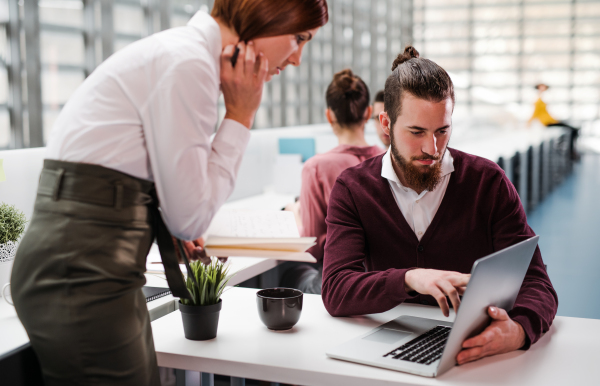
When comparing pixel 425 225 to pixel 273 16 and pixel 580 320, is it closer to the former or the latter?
pixel 580 320

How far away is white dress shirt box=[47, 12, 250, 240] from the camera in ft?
3.13

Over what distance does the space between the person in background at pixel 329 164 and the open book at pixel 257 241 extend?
3.97 feet

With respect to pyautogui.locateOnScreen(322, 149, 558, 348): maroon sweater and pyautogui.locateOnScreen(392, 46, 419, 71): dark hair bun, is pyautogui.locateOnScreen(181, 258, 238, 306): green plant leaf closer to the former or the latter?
pyautogui.locateOnScreen(322, 149, 558, 348): maroon sweater

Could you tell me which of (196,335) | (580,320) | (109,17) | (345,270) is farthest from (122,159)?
(109,17)

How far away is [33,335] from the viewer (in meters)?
1.01

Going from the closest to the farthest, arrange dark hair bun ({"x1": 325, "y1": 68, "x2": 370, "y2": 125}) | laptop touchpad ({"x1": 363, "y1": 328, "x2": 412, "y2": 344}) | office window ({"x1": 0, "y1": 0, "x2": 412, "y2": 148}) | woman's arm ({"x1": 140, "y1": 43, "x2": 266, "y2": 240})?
1. woman's arm ({"x1": 140, "y1": 43, "x2": 266, "y2": 240})
2. laptop touchpad ({"x1": 363, "y1": 328, "x2": 412, "y2": 344})
3. office window ({"x1": 0, "y1": 0, "x2": 412, "y2": 148})
4. dark hair bun ({"x1": 325, "y1": 68, "x2": 370, "y2": 125})

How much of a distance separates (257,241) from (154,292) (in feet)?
2.32

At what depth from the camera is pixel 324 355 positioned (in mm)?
1244

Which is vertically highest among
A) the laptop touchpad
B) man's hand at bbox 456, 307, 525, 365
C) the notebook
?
man's hand at bbox 456, 307, 525, 365

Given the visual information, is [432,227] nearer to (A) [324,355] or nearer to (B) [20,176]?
(A) [324,355]

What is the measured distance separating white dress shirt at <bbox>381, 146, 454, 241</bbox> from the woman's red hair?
2.60 ft

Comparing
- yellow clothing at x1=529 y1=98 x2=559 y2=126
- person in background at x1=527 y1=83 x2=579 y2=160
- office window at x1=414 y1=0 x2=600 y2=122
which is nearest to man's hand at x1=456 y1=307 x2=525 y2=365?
person in background at x1=527 y1=83 x2=579 y2=160

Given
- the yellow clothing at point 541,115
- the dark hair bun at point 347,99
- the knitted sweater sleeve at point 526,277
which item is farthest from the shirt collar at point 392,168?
the yellow clothing at point 541,115

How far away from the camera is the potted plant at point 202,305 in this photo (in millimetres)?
1342
